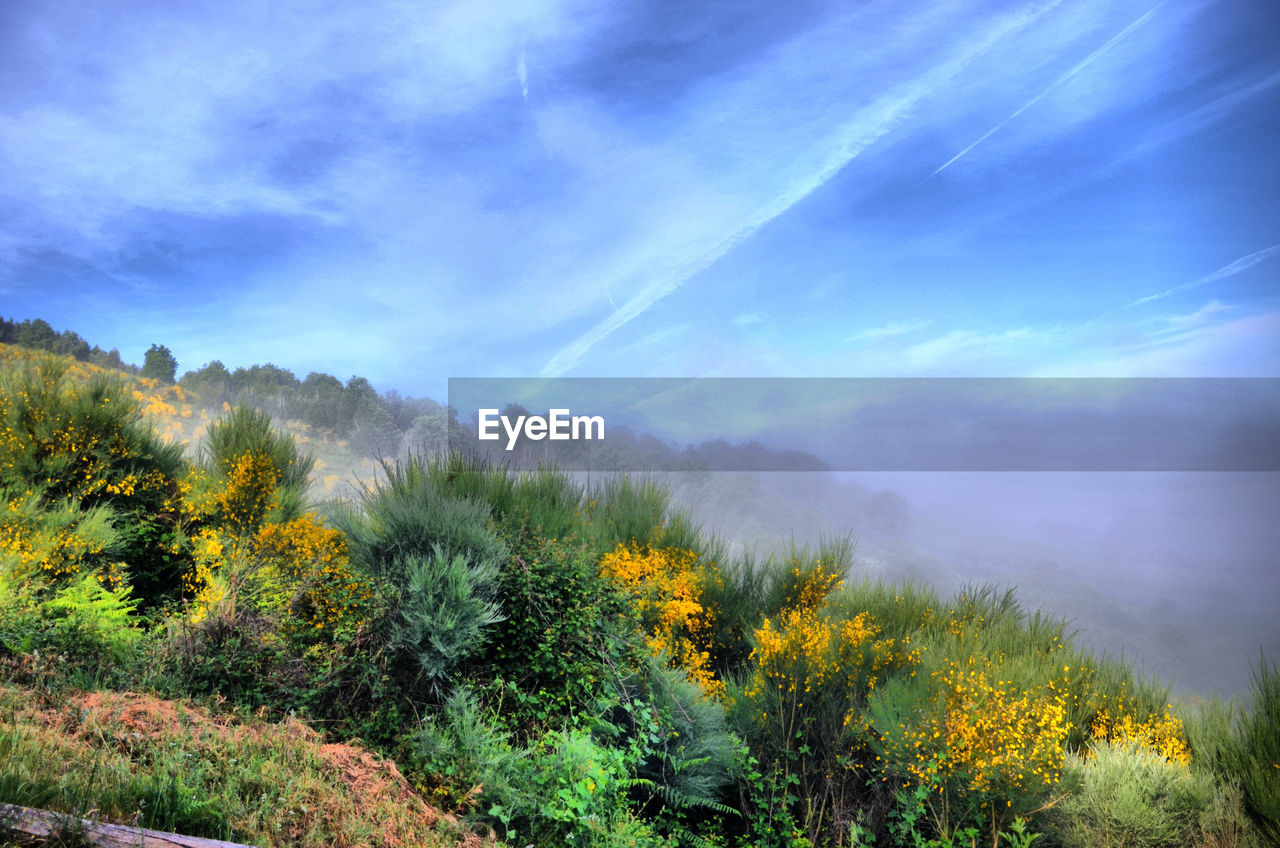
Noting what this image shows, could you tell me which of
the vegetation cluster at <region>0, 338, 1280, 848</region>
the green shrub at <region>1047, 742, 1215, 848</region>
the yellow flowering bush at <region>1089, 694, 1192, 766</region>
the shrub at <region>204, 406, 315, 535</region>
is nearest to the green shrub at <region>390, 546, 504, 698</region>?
the vegetation cluster at <region>0, 338, 1280, 848</region>

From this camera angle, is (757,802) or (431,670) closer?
(431,670)

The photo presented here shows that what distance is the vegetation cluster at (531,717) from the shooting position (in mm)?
4582

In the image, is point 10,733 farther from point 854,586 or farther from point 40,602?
point 854,586

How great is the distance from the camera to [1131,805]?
19.5 ft

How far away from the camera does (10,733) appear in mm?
4316

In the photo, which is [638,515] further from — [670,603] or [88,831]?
[88,831]

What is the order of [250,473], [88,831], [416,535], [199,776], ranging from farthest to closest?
[250,473]
[416,535]
[199,776]
[88,831]

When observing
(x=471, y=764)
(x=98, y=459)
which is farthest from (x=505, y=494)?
(x=98, y=459)

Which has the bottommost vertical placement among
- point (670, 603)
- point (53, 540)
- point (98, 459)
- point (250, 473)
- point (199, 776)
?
point (199, 776)

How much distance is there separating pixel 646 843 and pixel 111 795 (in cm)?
307

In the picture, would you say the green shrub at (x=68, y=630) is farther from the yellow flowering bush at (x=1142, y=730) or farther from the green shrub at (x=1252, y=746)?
the green shrub at (x=1252, y=746)

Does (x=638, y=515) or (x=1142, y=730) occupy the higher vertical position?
(x=638, y=515)

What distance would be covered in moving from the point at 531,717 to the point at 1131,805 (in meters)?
4.48

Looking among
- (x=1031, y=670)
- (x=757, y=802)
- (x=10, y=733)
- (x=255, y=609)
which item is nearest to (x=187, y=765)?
(x=10, y=733)
